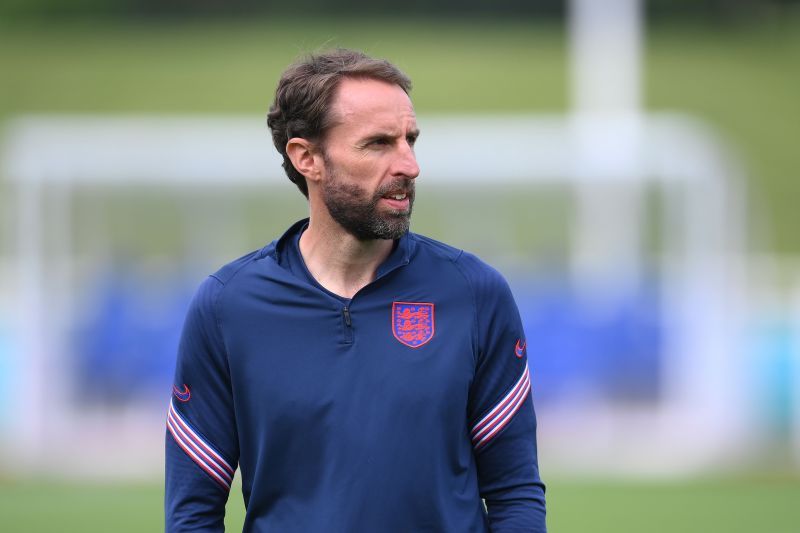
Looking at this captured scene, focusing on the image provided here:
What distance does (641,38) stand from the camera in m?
37.2

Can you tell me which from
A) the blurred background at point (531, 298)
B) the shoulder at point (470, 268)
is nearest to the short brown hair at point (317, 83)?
the shoulder at point (470, 268)

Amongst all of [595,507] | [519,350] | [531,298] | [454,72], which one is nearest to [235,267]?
[519,350]

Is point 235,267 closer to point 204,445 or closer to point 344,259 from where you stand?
point 344,259

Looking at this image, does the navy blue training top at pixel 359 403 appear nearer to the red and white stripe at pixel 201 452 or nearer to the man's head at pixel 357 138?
the red and white stripe at pixel 201 452

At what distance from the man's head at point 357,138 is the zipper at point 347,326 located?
0.19 metres

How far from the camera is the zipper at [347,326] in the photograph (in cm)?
315

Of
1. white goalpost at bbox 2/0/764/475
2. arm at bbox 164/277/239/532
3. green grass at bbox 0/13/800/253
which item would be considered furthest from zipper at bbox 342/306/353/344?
green grass at bbox 0/13/800/253

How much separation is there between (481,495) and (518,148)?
12.4 metres

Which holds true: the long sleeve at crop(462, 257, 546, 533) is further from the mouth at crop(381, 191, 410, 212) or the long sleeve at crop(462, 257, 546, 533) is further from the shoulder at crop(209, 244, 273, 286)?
the shoulder at crop(209, 244, 273, 286)

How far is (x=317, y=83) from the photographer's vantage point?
10.7ft

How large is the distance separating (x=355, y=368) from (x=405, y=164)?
47 centimetres

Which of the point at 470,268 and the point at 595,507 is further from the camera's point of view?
the point at 595,507

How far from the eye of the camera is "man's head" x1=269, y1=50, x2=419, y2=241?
319cm

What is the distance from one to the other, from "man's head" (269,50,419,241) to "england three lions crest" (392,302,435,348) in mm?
165
